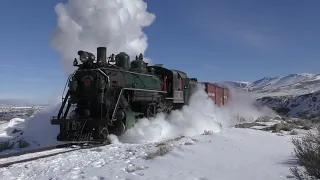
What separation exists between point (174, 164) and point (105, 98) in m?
5.77

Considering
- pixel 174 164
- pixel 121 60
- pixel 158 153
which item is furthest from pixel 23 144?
pixel 174 164

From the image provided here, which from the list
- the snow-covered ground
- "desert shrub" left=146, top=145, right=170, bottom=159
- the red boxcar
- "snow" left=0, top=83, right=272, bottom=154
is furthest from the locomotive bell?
the red boxcar

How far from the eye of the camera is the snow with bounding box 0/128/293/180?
6359mm

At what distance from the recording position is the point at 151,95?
1411cm

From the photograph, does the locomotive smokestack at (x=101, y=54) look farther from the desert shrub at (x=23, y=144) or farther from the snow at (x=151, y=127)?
the desert shrub at (x=23, y=144)

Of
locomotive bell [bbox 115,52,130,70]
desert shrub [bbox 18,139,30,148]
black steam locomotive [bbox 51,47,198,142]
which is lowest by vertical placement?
desert shrub [bbox 18,139,30,148]

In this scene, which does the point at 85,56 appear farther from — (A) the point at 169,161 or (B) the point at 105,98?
(A) the point at 169,161

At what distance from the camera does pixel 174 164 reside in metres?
7.10

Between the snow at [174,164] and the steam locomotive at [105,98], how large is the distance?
2.33 m

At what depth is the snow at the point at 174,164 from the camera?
250 inches

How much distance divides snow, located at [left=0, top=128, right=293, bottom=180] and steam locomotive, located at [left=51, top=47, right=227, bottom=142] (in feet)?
7.65

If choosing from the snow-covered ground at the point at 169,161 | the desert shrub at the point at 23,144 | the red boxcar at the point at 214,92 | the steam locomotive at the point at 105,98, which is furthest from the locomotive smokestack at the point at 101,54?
the red boxcar at the point at 214,92

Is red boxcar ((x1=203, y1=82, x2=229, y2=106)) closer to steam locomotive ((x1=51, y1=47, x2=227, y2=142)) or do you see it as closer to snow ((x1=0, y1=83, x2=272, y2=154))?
snow ((x1=0, y1=83, x2=272, y2=154))

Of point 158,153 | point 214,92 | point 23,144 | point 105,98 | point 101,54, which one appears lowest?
point 23,144
